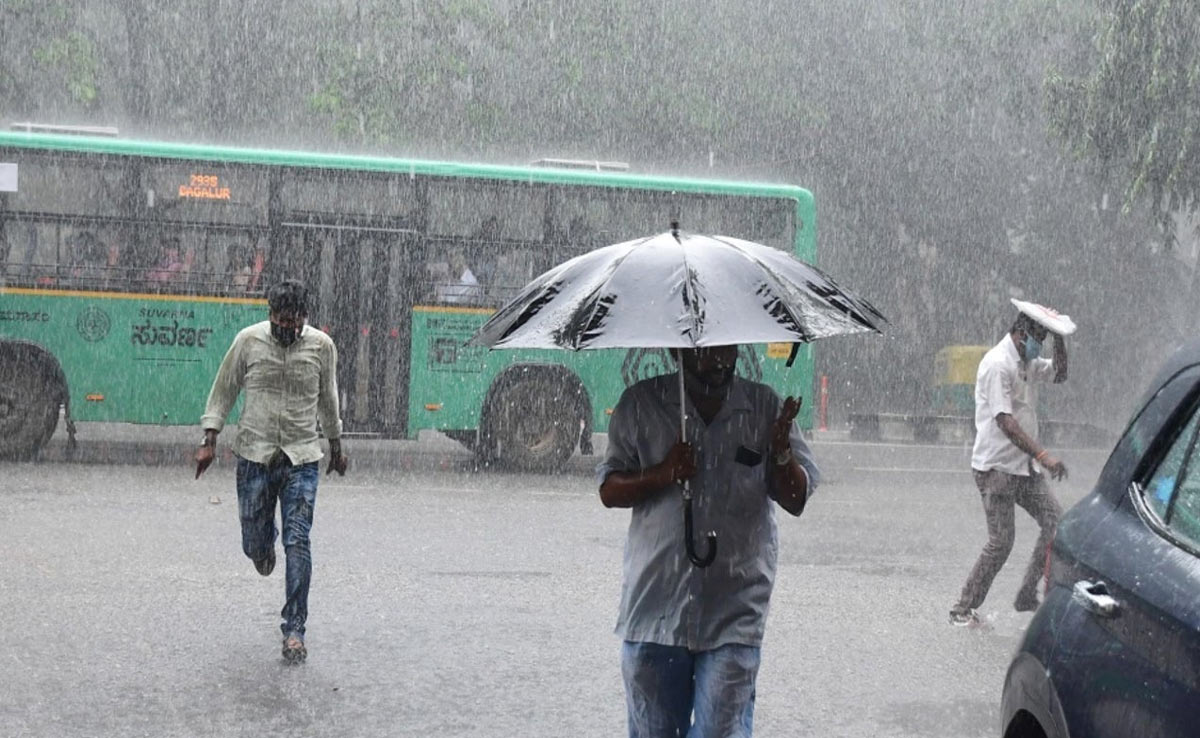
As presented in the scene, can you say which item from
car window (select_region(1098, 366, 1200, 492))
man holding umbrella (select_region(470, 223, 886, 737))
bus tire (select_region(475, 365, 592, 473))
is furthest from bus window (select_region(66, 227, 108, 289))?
car window (select_region(1098, 366, 1200, 492))

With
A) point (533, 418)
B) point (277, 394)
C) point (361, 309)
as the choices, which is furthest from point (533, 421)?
point (277, 394)

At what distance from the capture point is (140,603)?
8.41m

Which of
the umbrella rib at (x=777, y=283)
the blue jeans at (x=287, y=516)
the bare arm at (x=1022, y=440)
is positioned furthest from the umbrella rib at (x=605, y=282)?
the bare arm at (x=1022, y=440)

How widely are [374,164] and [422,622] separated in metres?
9.10

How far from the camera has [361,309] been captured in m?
16.5

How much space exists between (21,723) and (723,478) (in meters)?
3.34

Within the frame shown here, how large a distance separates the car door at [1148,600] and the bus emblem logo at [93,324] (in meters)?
13.4

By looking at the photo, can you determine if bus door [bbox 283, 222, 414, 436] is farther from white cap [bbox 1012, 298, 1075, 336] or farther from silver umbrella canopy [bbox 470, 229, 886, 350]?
silver umbrella canopy [bbox 470, 229, 886, 350]

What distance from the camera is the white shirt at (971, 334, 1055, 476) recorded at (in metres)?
8.06

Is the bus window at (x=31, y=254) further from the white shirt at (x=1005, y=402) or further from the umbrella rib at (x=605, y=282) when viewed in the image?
the umbrella rib at (x=605, y=282)

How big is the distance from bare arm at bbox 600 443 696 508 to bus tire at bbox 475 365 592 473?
12020mm

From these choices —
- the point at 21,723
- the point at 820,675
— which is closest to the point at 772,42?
the point at 820,675

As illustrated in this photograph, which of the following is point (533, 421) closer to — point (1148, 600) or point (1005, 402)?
point (1005, 402)

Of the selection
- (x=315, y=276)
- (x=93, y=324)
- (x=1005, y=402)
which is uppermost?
(x=1005, y=402)
